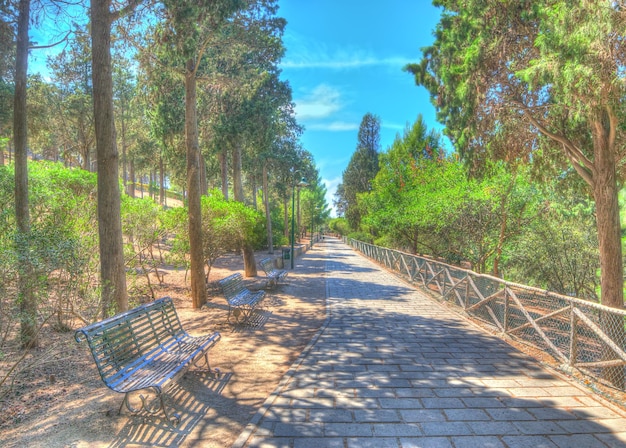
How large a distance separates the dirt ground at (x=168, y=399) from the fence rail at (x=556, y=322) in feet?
12.1

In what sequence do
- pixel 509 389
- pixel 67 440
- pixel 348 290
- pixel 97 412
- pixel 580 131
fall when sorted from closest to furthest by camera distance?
pixel 67 440, pixel 97 412, pixel 509 389, pixel 580 131, pixel 348 290

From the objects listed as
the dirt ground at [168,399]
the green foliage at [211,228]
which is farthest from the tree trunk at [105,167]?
the green foliage at [211,228]

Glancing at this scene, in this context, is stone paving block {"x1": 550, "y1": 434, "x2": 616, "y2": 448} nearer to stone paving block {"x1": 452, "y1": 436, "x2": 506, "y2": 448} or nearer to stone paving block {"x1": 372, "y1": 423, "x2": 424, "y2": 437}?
stone paving block {"x1": 452, "y1": 436, "x2": 506, "y2": 448}

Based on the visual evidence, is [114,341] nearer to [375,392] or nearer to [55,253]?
[55,253]

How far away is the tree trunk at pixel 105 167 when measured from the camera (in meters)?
4.98

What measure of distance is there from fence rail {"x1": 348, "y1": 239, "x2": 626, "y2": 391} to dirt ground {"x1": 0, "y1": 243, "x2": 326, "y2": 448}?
367 cm

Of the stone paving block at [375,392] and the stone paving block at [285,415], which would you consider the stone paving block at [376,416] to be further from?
the stone paving block at [285,415]

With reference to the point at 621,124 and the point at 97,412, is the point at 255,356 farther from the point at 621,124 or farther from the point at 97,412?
the point at 621,124

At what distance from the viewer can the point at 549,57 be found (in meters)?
4.96

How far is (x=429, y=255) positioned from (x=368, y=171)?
22.9 meters

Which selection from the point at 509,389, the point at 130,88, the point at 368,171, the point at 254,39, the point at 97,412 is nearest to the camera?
the point at 97,412

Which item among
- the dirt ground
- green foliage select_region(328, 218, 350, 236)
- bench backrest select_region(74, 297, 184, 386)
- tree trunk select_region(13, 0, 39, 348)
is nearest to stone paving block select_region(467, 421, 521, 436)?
the dirt ground

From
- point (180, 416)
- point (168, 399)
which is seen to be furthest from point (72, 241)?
point (180, 416)

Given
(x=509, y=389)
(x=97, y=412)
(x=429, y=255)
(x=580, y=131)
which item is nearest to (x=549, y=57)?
(x=580, y=131)
